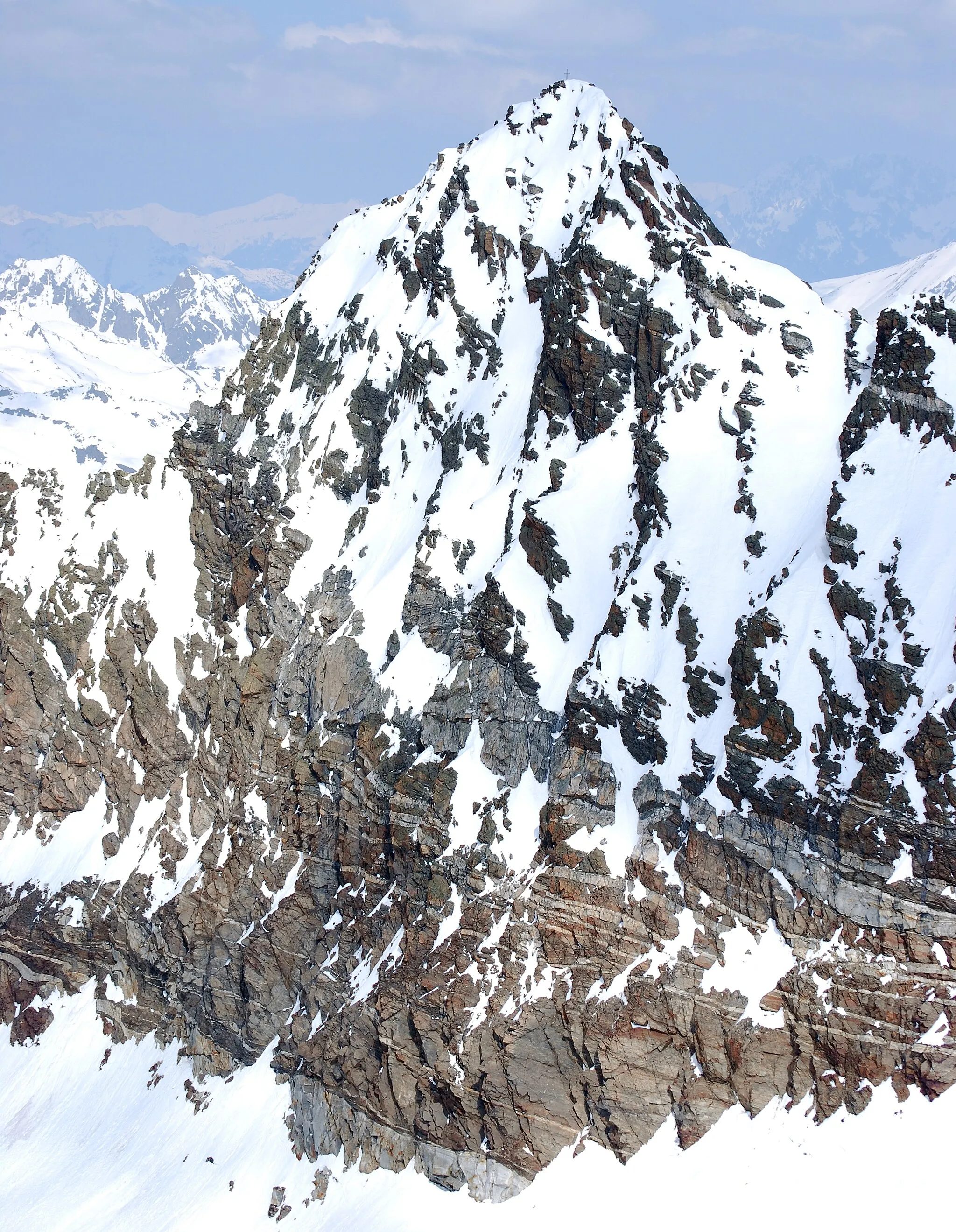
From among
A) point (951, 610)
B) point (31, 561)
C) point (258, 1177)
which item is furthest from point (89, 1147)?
point (951, 610)

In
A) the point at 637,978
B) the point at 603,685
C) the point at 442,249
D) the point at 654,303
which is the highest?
the point at 442,249

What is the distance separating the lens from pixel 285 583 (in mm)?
89625

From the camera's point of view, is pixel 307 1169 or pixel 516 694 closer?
pixel 307 1169

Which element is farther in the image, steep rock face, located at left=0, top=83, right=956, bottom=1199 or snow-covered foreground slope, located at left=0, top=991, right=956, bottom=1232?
steep rock face, located at left=0, top=83, right=956, bottom=1199

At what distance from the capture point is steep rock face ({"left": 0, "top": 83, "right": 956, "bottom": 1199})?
62625mm

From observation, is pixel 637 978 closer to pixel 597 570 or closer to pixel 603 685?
pixel 603 685

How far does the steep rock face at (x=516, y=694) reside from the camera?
205 feet

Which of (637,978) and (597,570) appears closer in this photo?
(637,978)

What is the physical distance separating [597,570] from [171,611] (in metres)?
41.1

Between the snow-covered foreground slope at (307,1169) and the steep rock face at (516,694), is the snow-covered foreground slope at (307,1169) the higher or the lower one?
the lower one

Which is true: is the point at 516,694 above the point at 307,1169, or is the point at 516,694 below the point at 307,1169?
above

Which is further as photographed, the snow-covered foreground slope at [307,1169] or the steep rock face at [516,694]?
the steep rock face at [516,694]

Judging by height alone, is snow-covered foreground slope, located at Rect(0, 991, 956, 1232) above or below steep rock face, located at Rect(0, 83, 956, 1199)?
below

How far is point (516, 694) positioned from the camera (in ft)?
245
